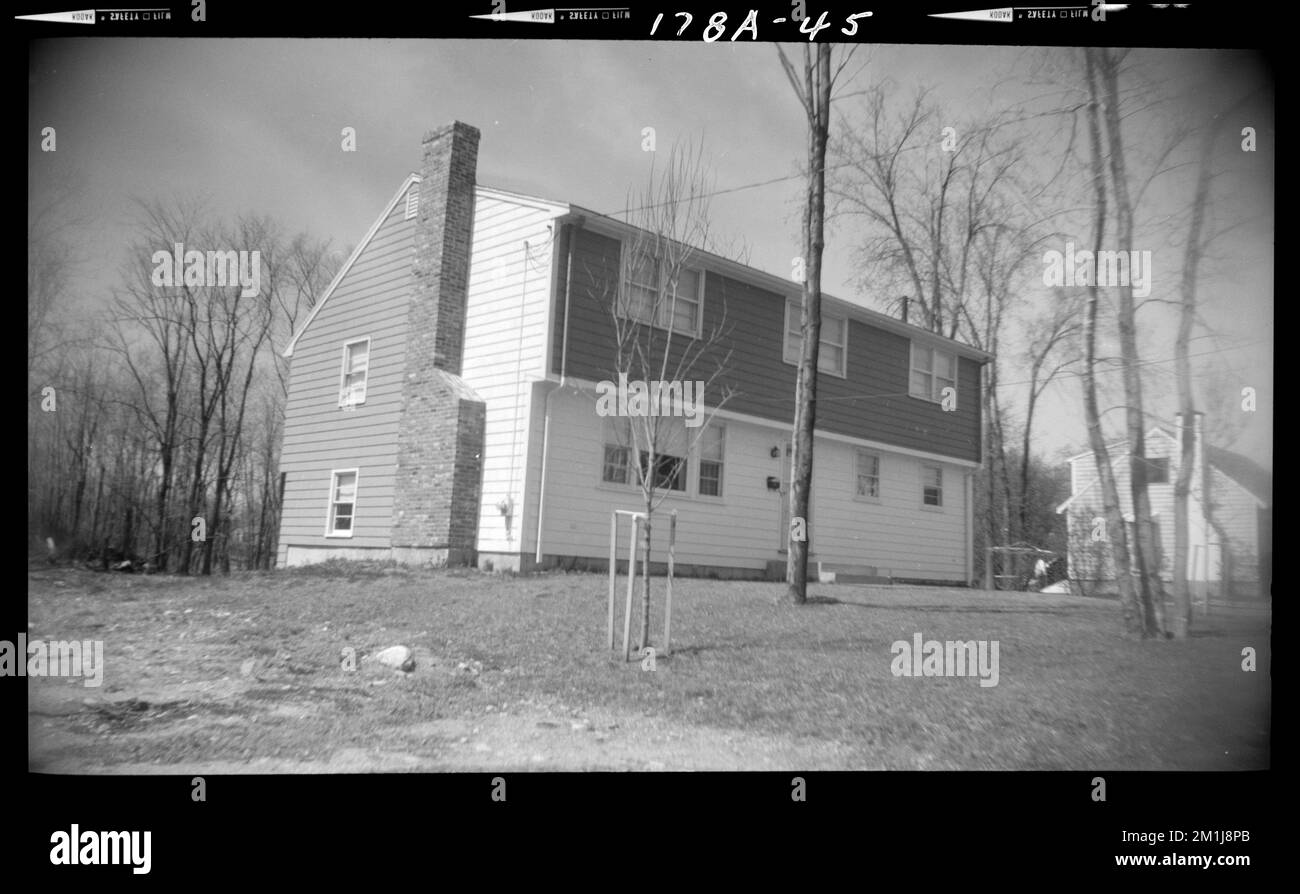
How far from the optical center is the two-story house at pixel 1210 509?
4.89m

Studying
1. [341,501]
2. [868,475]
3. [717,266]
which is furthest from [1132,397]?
[341,501]

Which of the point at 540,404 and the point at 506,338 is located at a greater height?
the point at 506,338

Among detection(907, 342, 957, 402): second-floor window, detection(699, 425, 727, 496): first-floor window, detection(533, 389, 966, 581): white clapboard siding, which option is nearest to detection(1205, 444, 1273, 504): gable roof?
detection(533, 389, 966, 581): white clapboard siding

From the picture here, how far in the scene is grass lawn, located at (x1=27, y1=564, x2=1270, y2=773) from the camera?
164 inches

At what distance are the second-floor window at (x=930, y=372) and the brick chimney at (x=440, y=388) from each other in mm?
7323

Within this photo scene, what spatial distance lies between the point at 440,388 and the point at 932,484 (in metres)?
8.72

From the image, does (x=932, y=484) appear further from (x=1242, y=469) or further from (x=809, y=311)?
(x=1242, y=469)

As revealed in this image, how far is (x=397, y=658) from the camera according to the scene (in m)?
5.21

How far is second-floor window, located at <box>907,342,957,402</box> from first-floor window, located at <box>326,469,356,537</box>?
28.3ft

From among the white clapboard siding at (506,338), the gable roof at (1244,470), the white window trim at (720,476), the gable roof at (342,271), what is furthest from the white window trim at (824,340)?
the gable roof at (1244,470)

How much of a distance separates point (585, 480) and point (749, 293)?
3.49 meters

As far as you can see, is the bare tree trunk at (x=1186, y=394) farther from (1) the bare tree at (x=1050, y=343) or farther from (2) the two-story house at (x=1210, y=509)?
(1) the bare tree at (x=1050, y=343)
